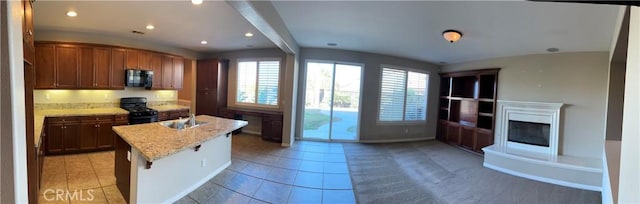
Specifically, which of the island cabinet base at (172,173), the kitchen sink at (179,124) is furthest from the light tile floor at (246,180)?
the kitchen sink at (179,124)

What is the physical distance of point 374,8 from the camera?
300 cm

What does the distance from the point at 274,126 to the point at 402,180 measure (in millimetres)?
3181

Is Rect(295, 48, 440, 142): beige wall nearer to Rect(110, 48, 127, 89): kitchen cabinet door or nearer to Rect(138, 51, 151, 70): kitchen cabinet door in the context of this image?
Rect(138, 51, 151, 70): kitchen cabinet door

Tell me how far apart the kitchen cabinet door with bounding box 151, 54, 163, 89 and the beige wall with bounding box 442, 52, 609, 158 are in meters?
7.56

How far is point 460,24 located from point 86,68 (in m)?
6.16

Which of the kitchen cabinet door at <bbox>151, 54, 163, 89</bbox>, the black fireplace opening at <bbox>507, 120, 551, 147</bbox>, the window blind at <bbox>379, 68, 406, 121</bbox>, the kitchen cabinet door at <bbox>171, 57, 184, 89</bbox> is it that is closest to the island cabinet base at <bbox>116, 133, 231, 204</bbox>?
the kitchen cabinet door at <bbox>151, 54, 163, 89</bbox>

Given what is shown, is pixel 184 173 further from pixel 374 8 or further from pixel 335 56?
pixel 335 56

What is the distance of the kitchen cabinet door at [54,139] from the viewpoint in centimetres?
414

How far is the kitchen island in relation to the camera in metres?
2.43

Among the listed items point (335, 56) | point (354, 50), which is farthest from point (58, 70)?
point (354, 50)

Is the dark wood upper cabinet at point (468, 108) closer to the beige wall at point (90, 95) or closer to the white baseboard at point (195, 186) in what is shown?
the white baseboard at point (195, 186)

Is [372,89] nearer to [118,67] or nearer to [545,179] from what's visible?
[545,179]

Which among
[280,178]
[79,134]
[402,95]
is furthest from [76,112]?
[402,95]

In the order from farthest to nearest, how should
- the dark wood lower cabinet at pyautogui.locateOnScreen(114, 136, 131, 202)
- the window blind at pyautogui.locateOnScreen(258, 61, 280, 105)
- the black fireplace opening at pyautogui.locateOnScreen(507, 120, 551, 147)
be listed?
the window blind at pyautogui.locateOnScreen(258, 61, 280, 105) → the black fireplace opening at pyautogui.locateOnScreen(507, 120, 551, 147) → the dark wood lower cabinet at pyautogui.locateOnScreen(114, 136, 131, 202)
